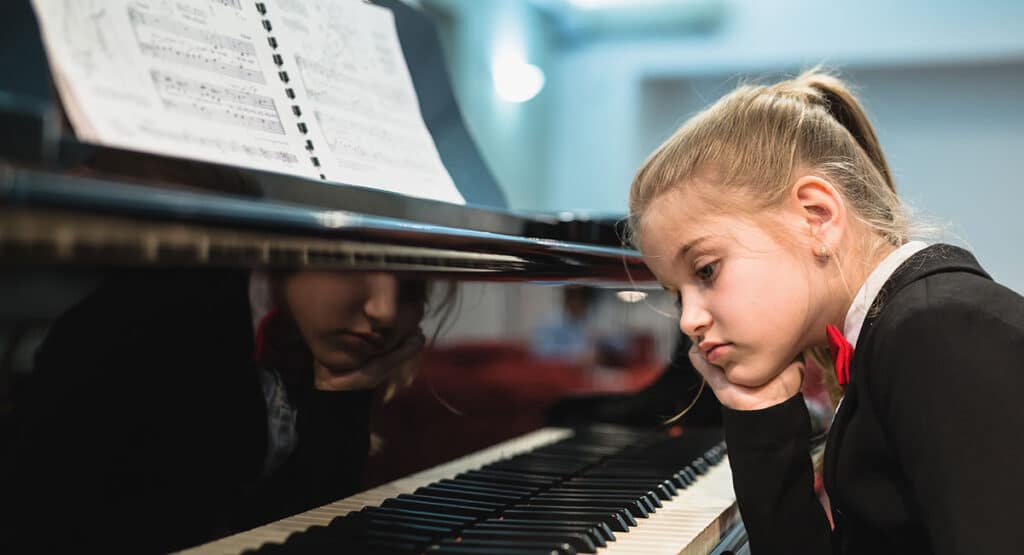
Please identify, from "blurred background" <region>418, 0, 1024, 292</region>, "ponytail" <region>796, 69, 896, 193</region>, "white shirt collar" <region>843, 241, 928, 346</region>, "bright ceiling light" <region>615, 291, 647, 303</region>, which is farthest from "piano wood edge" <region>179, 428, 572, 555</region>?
"blurred background" <region>418, 0, 1024, 292</region>

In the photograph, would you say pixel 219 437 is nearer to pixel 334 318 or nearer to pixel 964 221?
pixel 334 318

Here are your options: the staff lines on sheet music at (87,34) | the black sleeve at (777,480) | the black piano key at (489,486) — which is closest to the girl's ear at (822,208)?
the black sleeve at (777,480)

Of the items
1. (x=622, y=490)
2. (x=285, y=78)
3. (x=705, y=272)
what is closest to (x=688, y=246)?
(x=705, y=272)

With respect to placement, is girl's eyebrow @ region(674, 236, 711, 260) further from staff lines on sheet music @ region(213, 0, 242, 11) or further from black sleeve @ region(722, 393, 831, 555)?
staff lines on sheet music @ region(213, 0, 242, 11)

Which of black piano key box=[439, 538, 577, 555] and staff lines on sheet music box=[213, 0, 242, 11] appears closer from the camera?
black piano key box=[439, 538, 577, 555]

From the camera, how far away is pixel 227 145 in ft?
3.12

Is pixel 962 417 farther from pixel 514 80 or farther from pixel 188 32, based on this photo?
pixel 514 80

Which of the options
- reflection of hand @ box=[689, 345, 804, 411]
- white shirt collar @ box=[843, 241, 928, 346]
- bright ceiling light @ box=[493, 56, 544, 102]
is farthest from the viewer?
bright ceiling light @ box=[493, 56, 544, 102]

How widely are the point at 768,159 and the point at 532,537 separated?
57 cm

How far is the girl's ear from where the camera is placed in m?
1.22

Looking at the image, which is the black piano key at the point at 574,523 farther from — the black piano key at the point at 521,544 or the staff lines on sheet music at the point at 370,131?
the staff lines on sheet music at the point at 370,131

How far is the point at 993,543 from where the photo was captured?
0.91m

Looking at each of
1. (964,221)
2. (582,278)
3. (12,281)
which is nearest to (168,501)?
(12,281)

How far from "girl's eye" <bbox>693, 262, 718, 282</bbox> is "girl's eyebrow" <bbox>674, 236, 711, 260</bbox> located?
1.0 inches
